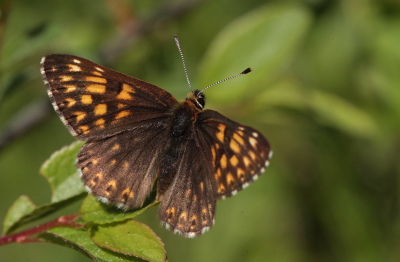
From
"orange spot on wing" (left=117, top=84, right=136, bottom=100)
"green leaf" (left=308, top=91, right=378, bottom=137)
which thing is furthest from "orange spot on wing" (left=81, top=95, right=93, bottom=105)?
"green leaf" (left=308, top=91, right=378, bottom=137)

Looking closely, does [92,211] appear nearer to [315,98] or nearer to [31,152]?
[315,98]

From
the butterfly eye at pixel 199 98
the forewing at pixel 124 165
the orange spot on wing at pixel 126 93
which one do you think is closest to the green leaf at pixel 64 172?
the forewing at pixel 124 165

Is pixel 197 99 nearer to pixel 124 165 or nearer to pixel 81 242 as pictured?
pixel 124 165

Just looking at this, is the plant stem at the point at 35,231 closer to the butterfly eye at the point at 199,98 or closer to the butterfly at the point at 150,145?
the butterfly at the point at 150,145

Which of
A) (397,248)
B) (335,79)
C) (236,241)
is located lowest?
(397,248)

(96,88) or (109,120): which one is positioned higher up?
(96,88)

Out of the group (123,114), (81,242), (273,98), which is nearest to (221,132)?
(123,114)

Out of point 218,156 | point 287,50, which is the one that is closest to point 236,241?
point 287,50
